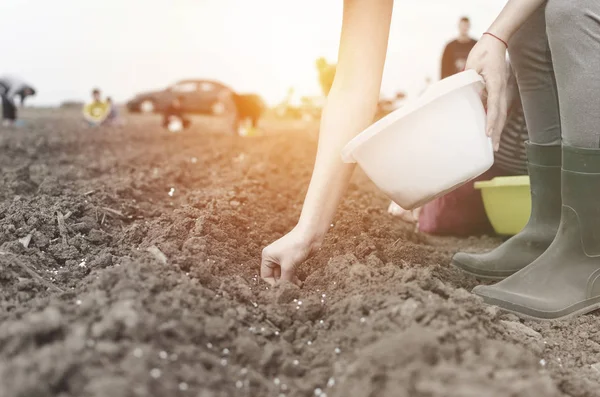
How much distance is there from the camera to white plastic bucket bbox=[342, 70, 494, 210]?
61.4 inches

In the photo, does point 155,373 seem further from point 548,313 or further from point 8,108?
point 8,108

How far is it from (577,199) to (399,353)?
3.23ft

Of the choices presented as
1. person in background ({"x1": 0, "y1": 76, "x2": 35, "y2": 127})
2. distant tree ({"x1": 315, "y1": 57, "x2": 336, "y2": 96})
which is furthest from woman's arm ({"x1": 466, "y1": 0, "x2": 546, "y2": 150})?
person in background ({"x1": 0, "y1": 76, "x2": 35, "y2": 127})

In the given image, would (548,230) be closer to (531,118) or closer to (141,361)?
(531,118)

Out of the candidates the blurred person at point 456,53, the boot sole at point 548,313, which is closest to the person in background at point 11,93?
the blurred person at point 456,53

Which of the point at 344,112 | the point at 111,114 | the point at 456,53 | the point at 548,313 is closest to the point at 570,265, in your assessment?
the point at 548,313

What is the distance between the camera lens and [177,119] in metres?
11.0

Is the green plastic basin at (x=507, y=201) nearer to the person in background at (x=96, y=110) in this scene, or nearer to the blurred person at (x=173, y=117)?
the blurred person at (x=173, y=117)

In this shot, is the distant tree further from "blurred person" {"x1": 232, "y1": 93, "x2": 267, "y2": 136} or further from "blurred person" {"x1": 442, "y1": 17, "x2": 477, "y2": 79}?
"blurred person" {"x1": 232, "y1": 93, "x2": 267, "y2": 136}

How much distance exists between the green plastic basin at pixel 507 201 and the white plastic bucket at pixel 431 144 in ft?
2.90

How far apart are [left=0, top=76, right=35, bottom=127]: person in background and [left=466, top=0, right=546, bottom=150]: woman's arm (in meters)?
8.99

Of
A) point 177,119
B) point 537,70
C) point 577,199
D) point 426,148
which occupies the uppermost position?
point 537,70

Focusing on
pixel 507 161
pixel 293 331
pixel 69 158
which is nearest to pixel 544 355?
pixel 293 331

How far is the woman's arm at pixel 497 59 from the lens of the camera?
65.0 inches
